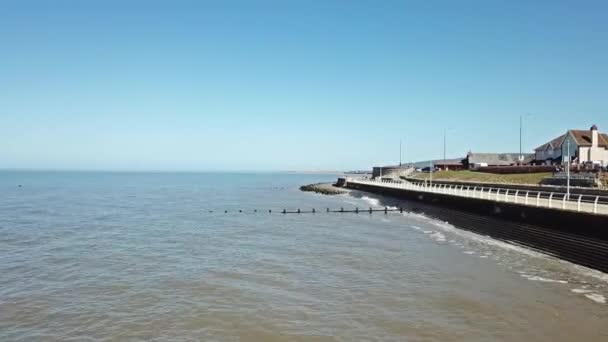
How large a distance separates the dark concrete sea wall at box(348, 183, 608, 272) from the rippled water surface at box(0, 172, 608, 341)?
33.0 inches

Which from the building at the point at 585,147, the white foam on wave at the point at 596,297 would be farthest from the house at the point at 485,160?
the white foam on wave at the point at 596,297

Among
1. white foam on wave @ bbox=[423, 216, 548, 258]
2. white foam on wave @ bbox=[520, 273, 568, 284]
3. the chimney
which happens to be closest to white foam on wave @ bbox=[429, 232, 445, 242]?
white foam on wave @ bbox=[423, 216, 548, 258]

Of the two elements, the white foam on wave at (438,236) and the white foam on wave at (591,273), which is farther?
the white foam on wave at (438,236)

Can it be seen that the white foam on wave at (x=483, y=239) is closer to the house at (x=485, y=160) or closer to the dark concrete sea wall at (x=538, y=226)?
the dark concrete sea wall at (x=538, y=226)

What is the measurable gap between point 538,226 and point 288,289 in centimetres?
1561

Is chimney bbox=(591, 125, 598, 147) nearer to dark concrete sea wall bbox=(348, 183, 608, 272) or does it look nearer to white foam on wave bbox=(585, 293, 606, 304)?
dark concrete sea wall bbox=(348, 183, 608, 272)

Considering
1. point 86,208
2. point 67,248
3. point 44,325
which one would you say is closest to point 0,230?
point 67,248

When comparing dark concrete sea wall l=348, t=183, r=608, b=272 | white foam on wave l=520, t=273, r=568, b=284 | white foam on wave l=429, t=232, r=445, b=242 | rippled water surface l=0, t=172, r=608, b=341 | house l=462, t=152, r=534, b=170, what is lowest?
rippled water surface l=0, t=172, r=608, b=341

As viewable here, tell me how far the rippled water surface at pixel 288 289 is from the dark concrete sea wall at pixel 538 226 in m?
0.84

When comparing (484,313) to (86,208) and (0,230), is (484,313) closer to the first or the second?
(0,230)

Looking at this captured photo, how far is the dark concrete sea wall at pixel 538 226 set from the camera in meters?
19.5

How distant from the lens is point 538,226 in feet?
80.0

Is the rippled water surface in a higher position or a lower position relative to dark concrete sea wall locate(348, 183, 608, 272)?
lower

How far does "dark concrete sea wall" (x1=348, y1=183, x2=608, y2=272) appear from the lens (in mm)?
19547
